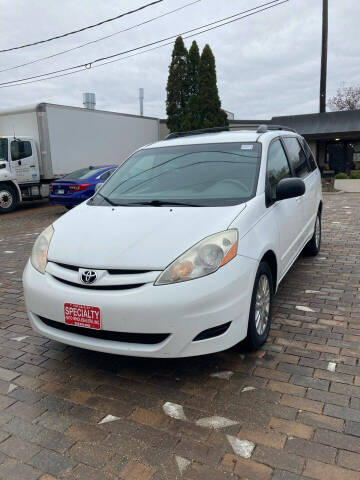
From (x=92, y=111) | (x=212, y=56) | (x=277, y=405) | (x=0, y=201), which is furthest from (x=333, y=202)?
(x=212, y=56)

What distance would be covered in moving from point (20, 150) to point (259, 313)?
40.4ft

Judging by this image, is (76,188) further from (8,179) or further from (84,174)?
(8,179)

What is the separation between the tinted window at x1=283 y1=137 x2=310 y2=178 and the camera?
4.77 m

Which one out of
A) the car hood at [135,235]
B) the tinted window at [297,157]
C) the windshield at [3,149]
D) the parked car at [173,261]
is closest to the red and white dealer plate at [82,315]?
the parked car at [173,261]

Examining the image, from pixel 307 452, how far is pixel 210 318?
900 millimetres

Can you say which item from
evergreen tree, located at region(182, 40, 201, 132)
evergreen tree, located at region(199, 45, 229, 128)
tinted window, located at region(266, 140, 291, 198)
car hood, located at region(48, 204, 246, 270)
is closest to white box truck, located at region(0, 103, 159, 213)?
evergreen tree, located at region(182, 40, 201, 132)

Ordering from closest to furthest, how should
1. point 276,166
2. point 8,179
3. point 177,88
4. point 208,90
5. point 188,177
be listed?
point 188,177 < point 276,166 < point 8,179 < point 208,90 < point 177,88

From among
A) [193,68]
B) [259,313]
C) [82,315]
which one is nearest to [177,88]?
[193,68]

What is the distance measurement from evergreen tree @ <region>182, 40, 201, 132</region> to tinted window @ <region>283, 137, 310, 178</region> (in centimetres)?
1845

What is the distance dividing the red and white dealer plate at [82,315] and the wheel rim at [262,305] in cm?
120

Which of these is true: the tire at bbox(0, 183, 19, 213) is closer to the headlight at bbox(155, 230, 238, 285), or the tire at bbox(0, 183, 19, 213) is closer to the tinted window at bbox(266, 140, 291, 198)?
the tinted window at bbox(266, 140, 291, 198)

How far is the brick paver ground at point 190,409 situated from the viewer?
212cm

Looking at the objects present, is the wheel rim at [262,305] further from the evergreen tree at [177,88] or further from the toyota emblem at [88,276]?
the evergreen tree at [177,88]

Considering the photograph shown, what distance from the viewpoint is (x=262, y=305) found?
327 cm
